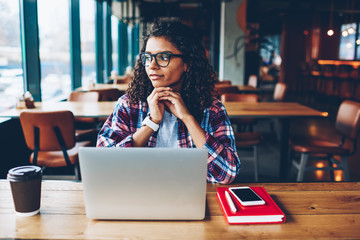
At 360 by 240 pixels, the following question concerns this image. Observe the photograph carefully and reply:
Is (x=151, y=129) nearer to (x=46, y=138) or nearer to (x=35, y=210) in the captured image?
(x=35, y=210)

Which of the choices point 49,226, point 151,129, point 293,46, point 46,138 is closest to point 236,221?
point 49,226

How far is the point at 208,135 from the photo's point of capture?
135 centimetres

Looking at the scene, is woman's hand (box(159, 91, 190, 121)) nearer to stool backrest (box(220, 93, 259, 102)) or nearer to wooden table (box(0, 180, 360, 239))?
wooden table (box(0, 180, 360, 239))

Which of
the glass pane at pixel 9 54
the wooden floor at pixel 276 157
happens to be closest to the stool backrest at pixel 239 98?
the wooden floor at pixel 276 157

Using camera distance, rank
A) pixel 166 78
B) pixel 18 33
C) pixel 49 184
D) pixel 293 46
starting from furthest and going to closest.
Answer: pixel 293 46 → pixel 18 33 → pixel 166 78 → pixel 49 184

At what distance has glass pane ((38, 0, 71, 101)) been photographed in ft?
14.3

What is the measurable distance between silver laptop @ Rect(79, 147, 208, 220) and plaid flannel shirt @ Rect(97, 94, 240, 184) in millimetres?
390

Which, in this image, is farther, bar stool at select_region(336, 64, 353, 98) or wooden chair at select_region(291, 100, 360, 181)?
bar stool at select_region(336, 64, 353, 98)

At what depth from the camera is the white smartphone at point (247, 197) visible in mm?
999

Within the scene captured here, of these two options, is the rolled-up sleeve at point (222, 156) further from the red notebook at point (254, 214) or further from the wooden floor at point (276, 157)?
the wooden floor at point (276, 157)

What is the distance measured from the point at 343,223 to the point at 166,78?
0.88 meters

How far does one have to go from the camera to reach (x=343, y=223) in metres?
0.94

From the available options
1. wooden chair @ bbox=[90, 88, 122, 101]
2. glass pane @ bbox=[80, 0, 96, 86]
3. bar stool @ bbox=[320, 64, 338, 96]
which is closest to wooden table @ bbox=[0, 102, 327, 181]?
wooden chair @ bbox=[90, 88, 122, 101]

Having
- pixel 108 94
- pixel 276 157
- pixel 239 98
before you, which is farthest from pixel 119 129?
pixel 276 157
